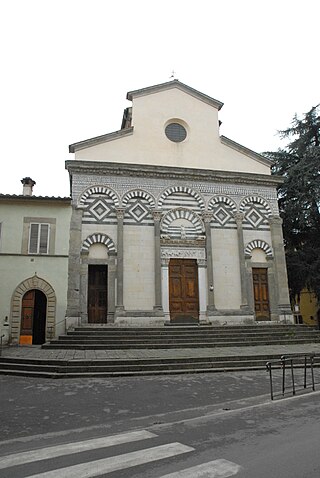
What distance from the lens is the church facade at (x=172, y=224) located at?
58.7 ft

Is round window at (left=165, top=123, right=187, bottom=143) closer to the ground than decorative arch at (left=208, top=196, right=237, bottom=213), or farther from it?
farther from it

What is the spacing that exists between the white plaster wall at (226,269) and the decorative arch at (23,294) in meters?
7.89

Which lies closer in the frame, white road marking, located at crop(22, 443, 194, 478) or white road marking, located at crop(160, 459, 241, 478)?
white road marking, located at crop(160, 459, 241, 478)

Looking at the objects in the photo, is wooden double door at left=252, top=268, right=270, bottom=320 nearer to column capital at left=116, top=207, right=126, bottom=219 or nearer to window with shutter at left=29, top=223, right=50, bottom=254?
column capital at left=116, top=207, right=126, bottom=219

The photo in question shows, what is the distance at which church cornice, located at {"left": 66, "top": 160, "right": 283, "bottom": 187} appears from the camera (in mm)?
18766

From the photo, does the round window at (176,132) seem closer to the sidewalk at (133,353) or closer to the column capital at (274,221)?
the column capital at (274,221)

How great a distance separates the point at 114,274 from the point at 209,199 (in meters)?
6.54

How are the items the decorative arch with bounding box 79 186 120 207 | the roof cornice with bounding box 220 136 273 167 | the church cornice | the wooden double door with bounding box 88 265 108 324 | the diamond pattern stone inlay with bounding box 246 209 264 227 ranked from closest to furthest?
1. the wooden double door with bounding box 88 265 108 324
2. the decorative arch with bounding box 79 186 120 207
3. the church cornice
4. the diamond pattern stone inlay with bounding box 246 209 264 227
5. the roof cornice with bounding box 220 136 273 167

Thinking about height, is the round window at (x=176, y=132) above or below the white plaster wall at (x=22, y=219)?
above

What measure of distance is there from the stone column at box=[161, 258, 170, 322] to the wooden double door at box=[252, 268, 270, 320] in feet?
15.5

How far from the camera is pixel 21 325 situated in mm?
16188

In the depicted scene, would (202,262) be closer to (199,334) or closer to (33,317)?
(199,334)

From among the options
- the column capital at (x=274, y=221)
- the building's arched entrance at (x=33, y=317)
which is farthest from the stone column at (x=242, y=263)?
the building's arched entrance at (x=33, y=317)

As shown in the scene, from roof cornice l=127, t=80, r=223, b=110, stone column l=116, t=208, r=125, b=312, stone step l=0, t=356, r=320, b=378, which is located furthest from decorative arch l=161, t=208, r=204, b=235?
stone step l=0, t=356, r=320, b=378
